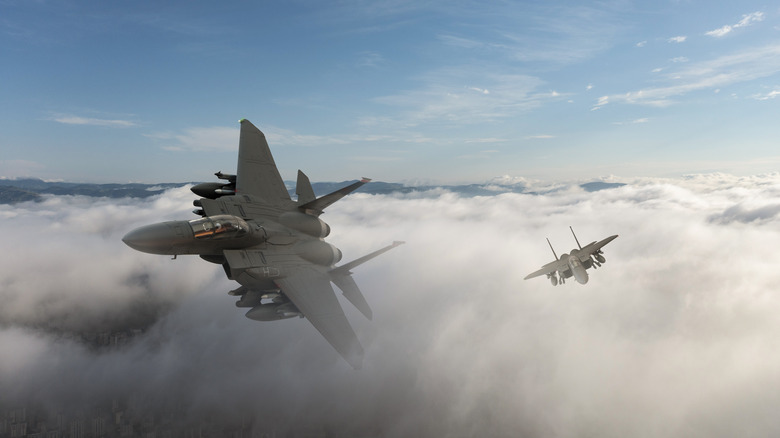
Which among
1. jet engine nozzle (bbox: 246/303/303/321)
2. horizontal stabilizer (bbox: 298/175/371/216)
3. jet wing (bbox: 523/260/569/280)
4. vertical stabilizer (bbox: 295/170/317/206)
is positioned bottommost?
jet engine nozzle (bbox: 246/303/303/321)

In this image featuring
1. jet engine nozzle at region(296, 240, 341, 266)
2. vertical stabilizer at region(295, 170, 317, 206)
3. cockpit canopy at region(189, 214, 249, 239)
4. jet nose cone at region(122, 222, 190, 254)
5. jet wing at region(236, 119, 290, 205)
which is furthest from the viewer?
vertical stabilizer at region(295, 170, 317, 206)

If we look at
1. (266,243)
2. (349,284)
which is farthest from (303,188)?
(349,284)

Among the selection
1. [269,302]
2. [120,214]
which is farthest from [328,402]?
[269,302]

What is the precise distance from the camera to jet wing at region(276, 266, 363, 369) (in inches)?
792

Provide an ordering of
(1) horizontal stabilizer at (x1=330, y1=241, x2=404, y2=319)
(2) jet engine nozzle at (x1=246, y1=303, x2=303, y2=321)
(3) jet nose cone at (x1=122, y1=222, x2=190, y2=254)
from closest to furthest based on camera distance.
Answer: (3) jet nose cone at (x1=122, y1=222, x2=190, y2=254), (2) jet engine nozzle at (x1=246, y1=303, x2=303, y2=321), (1) horizontal stabilizer at (x1=330, y1=241, x2=404, y2=319)

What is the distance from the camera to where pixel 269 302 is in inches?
882

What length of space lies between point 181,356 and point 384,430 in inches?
4339

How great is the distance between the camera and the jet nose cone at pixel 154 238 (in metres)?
17.4

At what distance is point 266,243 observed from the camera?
23.2m

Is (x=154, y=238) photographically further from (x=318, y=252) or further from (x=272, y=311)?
(x=318, y=252)

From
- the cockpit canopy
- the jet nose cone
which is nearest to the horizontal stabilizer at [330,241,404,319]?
the cockpit canopy

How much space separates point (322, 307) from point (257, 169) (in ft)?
43.7

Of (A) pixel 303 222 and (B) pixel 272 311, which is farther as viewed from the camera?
(A) pixel 303 222

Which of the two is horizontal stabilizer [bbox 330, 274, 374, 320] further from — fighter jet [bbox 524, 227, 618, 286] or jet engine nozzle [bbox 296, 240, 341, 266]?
fighter jet [bbox 524, 227, 618, 286]
